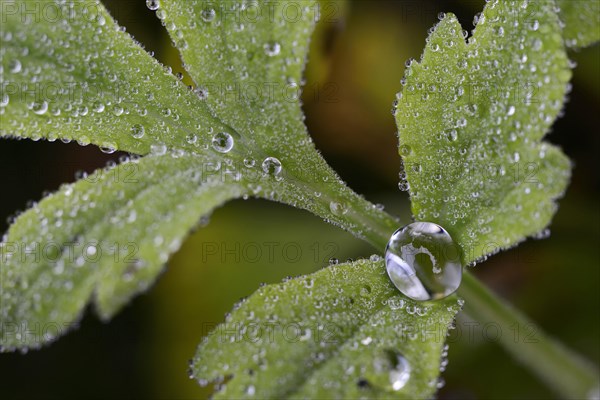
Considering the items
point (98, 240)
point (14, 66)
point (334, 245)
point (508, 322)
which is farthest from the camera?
point (334, 245)

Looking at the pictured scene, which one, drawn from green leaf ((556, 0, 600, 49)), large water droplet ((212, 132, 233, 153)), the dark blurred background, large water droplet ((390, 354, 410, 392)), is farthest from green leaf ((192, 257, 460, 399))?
the dark blurred background

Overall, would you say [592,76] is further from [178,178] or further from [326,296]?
[178,178]

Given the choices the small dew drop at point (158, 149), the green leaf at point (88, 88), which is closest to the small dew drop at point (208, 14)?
the green leaf at point (88, 88)

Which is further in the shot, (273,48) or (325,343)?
(273,48)

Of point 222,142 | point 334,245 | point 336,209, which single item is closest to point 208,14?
point 222,142

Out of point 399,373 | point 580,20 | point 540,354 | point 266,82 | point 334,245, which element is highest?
point 580,20

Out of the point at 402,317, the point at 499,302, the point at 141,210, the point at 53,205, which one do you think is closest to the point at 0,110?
the point at 53,205

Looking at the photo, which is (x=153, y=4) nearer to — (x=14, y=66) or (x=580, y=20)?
(x=14, y=66)

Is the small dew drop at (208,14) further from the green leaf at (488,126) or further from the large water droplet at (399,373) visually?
the large water droplet at (399,373)
